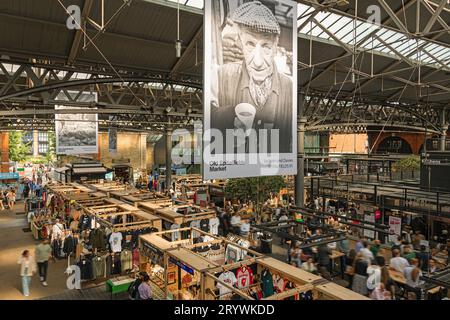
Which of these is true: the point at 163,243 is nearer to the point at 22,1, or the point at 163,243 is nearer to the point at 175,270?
the point at 175,270

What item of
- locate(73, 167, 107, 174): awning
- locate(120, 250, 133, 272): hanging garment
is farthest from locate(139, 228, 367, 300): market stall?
locate(73, 167, 107, 174): awning

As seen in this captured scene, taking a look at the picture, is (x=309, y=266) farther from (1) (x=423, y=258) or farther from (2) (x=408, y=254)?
(1) (x=423, y=258)

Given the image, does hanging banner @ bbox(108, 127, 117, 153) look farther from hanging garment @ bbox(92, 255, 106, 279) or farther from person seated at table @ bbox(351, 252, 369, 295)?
person seated at table @ bbox(351, 252, 369, 295)

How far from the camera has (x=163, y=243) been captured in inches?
304

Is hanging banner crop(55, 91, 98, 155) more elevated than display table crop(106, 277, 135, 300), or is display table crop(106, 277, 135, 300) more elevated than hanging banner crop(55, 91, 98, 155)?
hanging banner crop(55, 91, 98, 155)

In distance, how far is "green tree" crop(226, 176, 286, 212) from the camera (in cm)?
1481

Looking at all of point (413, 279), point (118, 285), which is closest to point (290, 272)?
point (413, 279)

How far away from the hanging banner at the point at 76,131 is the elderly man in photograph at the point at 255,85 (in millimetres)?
9135

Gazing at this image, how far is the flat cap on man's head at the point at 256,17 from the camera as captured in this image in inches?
190

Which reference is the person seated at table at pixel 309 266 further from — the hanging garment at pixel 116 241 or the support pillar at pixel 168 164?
the support pillar at pixel 168 164

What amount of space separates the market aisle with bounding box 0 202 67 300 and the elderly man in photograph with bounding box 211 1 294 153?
7295 mm

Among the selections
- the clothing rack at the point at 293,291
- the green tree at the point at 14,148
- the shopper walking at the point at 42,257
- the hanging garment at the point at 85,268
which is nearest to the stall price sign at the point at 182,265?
the clothing rack at the point at 293,291

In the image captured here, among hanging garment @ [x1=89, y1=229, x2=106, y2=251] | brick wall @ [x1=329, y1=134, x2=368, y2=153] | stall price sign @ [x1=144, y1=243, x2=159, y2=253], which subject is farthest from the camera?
brick wall @ [x1=329, y1=134, x2=368, y2=153]
